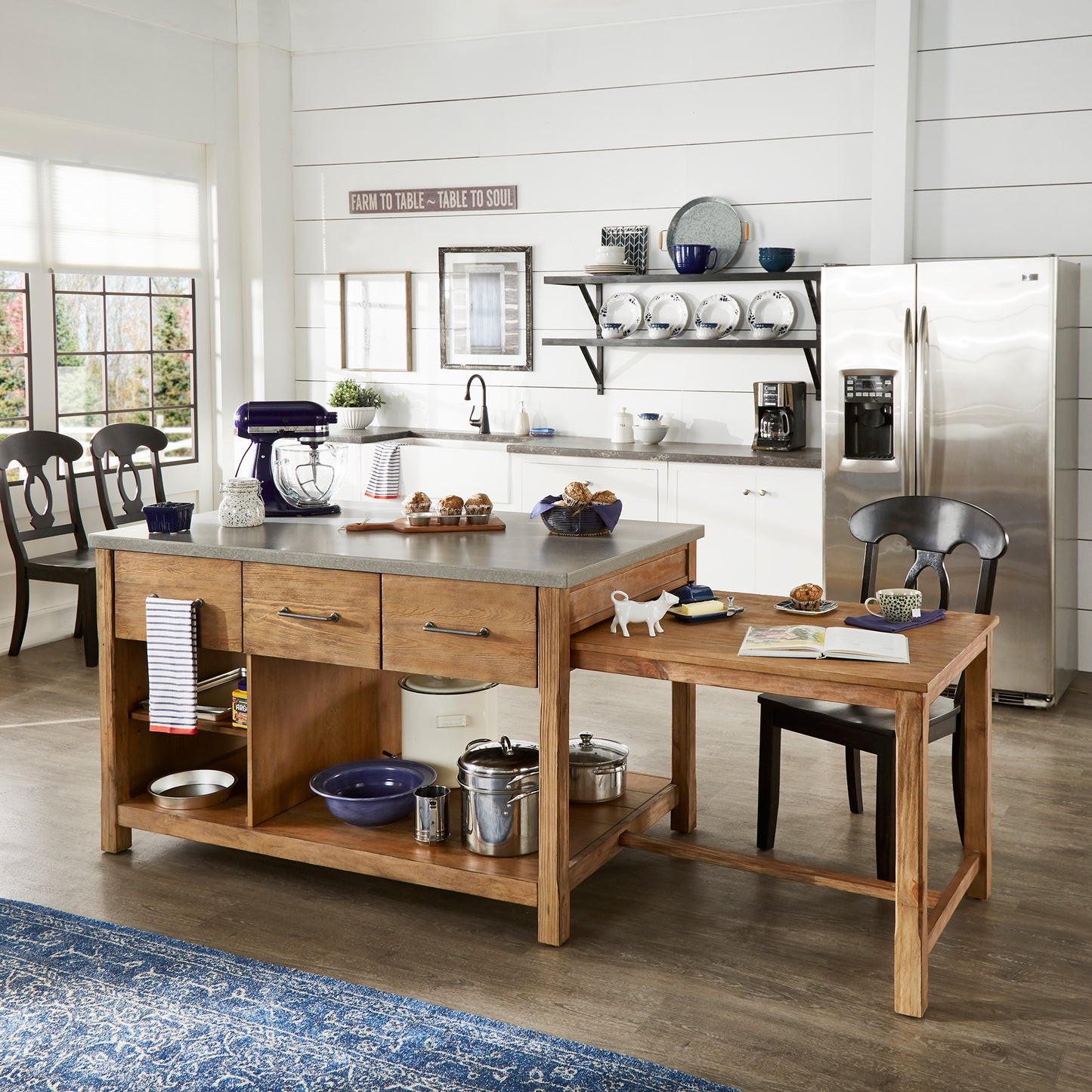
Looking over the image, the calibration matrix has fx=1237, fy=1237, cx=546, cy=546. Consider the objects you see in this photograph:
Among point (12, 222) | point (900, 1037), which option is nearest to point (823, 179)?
point (12, 222)

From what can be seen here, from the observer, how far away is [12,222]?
5.51 metres

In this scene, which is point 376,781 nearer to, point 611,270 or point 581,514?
point 581,514

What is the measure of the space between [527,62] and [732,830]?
4.28m

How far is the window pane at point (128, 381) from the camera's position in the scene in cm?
613

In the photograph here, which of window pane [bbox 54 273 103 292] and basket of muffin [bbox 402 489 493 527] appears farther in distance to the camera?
window pane [bbox 54 273 103 292]

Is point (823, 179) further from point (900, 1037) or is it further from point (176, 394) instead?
point (900, 1037)

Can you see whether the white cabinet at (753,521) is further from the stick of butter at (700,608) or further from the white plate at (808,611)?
the stick of butter at (700,608)

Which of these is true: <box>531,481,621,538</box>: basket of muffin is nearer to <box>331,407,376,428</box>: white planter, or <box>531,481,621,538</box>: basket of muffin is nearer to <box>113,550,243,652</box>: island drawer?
<box>113,550,243,652</box>: island drawer

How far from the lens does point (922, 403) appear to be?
4.78m

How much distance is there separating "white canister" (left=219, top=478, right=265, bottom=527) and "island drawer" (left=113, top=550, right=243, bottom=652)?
0.24m

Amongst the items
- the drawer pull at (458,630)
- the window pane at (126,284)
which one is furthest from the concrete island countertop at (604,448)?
the drawer pull at (458,630)

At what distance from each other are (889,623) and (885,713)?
381 mm

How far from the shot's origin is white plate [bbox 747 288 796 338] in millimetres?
5750

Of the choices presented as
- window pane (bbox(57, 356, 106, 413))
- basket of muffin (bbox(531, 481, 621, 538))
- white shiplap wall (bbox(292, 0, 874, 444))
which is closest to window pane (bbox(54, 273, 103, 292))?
window pane (bbox(57, 356, 106, 413))
